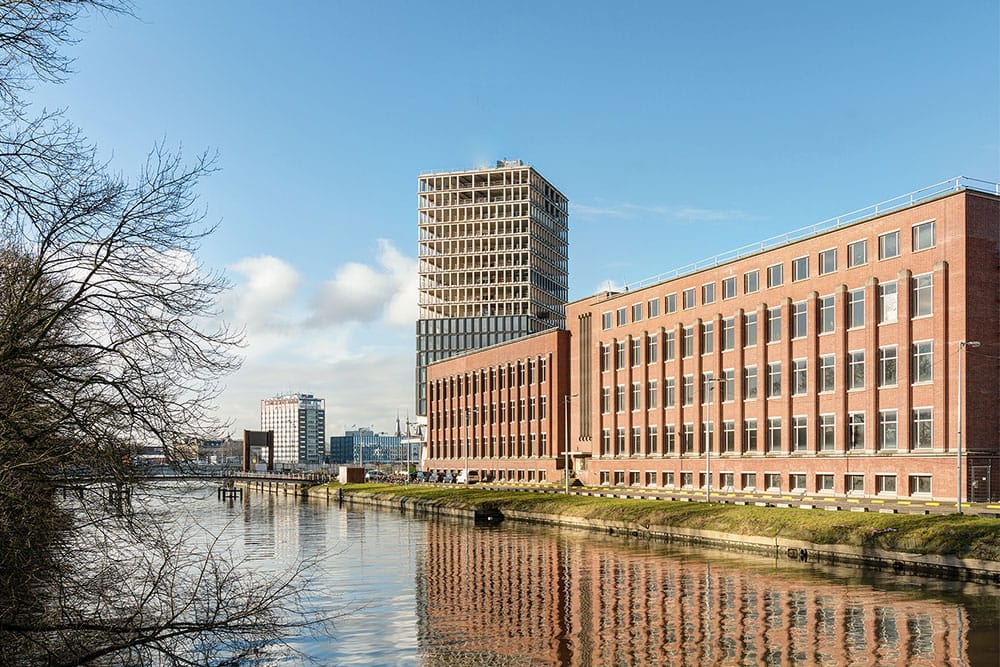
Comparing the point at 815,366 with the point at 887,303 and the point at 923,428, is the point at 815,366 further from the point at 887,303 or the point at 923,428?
the point at 923,428

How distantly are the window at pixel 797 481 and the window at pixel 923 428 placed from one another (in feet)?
40.6

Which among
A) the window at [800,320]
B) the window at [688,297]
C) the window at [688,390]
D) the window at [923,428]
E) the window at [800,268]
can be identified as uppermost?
the window at [800,268]

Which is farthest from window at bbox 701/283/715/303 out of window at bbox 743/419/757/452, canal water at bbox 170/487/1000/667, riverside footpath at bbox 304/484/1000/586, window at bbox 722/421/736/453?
canal water at bbox 170/487/1000/667

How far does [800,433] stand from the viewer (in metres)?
79.0

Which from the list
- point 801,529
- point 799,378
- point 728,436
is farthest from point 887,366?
point 801,529

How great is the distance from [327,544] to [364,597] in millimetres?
26392

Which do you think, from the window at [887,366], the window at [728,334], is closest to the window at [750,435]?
the window at [728,334]

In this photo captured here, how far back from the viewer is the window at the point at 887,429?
227ft

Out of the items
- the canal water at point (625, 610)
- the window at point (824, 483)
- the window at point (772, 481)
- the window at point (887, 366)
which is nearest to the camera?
the canal water at point (625, 610)

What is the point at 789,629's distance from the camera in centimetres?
3222

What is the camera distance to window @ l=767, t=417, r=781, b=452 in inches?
3204

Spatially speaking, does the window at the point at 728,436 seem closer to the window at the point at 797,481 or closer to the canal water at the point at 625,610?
the window at the point at 797,481

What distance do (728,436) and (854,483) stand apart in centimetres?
1661

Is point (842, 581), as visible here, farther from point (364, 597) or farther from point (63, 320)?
point (63, 320)
